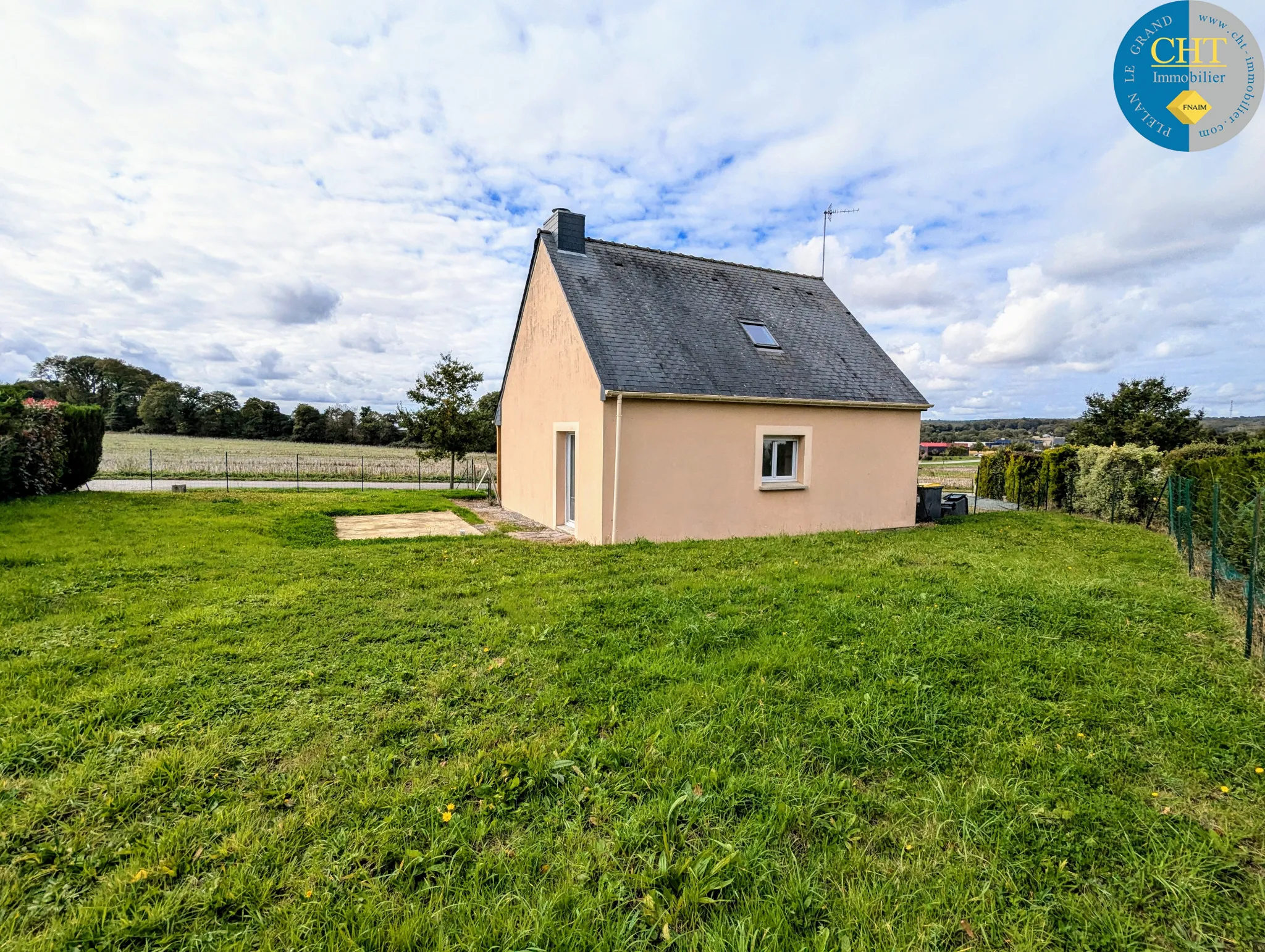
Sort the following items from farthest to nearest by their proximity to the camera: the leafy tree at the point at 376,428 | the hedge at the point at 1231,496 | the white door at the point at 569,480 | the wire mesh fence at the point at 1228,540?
the leafy tree at the point at 376,428
the white door at the point at 569,480
the hedge at the point at 1231,496
the wire mesh fence at the point at 1228,540

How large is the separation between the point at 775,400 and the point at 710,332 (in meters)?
2.19

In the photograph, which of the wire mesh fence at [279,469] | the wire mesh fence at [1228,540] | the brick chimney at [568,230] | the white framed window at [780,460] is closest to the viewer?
the wire mesh fence at [1228,540]

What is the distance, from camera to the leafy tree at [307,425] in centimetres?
5912

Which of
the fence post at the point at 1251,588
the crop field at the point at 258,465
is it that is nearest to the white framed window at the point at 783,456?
the fence post at the point at 1251,588

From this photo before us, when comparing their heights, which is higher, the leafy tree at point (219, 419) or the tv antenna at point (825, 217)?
the tv antenna at point (825, 217)

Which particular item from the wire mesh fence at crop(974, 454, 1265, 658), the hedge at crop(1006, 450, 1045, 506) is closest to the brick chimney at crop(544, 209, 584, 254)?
the wire mesh fence at crop(974, 454, 1265, 658)

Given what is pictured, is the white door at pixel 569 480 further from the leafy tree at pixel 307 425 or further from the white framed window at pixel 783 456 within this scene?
the leafy tree at pixel 307 425

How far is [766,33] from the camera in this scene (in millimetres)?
8242

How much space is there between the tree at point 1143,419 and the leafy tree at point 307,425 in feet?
216

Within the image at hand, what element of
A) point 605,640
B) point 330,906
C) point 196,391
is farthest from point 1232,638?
point 196,391

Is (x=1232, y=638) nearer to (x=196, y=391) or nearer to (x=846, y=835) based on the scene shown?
(x=846, y=835)

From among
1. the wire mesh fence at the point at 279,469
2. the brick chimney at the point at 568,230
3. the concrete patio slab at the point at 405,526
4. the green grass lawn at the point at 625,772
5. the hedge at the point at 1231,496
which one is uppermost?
the brick chimney at the point at 568,230

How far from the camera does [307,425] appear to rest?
194 feet

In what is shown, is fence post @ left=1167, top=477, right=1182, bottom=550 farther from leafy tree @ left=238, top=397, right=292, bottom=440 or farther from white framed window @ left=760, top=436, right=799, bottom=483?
leafy tree @ left=238, top=397, right=292, bottom=440
